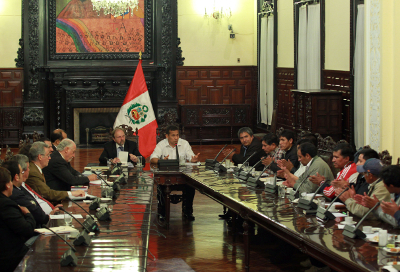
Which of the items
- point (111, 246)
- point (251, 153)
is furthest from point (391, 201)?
point (251, 153)

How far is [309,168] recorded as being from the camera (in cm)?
546

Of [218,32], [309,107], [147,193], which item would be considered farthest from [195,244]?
[218,32]

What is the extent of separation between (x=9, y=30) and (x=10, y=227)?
10771mm

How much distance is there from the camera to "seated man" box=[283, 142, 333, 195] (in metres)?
5.32

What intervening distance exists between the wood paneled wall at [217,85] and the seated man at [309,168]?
27.9 ft

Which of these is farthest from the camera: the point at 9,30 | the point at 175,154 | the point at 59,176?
the point at 9,30

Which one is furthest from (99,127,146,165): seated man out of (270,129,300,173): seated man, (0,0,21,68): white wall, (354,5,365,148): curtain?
(0,0,21,68): white wall

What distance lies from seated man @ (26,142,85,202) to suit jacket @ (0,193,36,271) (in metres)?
1.22

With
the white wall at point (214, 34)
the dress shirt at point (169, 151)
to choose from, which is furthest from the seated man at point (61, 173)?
the white wall at point (214, 34)

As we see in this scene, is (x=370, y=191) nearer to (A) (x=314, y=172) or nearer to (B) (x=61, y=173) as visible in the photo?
(A) (x=314, y=172)

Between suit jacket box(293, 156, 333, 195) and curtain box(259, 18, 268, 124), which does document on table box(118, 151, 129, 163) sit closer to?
suit jacket box(293, 156, 333, 195)

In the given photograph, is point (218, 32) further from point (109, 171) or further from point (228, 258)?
point (228, 258)

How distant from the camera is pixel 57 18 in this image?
1338 centimetres

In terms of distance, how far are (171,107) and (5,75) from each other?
426 centimetres
